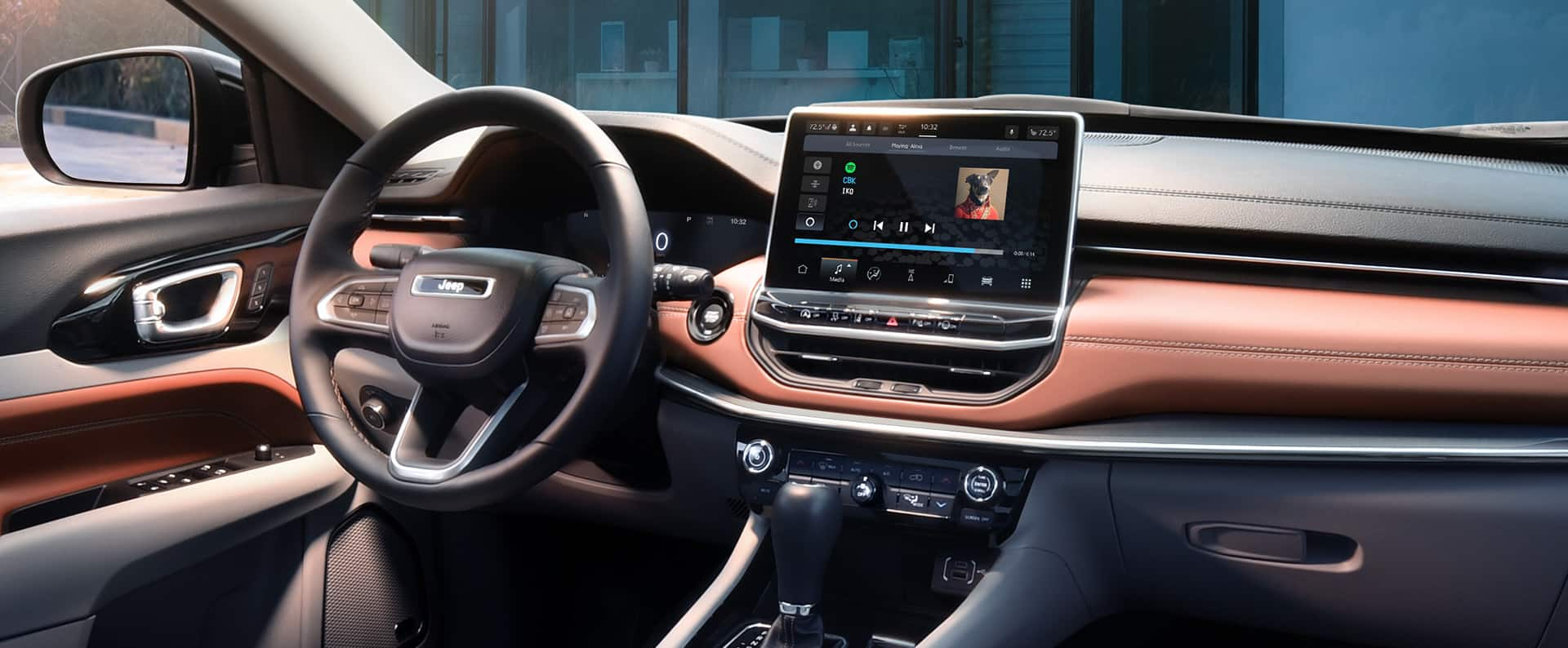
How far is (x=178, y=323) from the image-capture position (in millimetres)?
1740

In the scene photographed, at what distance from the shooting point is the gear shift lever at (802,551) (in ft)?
4.65

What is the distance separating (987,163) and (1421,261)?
54cm

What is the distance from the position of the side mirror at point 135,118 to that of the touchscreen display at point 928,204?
1.04m

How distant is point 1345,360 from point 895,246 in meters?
0.54

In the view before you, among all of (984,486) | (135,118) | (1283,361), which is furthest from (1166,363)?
(135,118)

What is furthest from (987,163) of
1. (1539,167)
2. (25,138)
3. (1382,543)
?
(25,138)

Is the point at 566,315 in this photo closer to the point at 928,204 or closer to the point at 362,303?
the point at 362,303

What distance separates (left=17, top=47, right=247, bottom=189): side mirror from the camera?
1.98 m

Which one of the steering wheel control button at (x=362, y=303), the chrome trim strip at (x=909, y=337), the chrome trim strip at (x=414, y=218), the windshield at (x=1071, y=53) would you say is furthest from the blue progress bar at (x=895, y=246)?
the windshield at (x=1071, y=53)

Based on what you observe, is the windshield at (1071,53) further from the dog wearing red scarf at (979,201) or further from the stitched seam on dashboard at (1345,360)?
the stitched seam on dashboard at (1345,360)

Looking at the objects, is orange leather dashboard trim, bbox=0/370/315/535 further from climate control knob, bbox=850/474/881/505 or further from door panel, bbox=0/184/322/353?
climate control knob, bbox=850/474/881/505

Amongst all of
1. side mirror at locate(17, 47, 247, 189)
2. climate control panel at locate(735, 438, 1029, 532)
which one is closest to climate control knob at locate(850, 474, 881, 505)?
climate control panel at locate(735, 438, 1029, 532)

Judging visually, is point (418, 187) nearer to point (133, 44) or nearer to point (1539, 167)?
point (133, 44)

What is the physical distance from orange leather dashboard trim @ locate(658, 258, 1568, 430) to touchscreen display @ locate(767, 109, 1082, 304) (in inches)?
4.0
